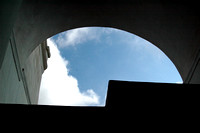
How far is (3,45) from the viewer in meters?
3.94

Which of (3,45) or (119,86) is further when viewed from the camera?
(3,45)

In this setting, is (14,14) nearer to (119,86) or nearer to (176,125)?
(119,86)

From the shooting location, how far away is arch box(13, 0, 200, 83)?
256 inches

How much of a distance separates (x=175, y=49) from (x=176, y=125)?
17.7ft

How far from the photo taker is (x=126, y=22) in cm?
760

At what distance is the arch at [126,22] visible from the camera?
6.51m

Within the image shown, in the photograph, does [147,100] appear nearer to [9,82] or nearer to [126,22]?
[9,82]

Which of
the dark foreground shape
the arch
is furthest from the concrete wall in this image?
the dark foreground shape

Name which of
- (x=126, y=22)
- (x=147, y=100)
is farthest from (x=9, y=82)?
(x=147, y=100)

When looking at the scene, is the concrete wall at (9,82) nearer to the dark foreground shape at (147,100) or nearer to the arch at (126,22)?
the arch at (126,22)

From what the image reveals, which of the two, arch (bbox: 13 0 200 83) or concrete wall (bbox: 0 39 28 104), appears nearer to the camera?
concrete wall (bbox: 0 39 28 104)

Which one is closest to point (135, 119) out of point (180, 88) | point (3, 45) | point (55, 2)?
point (180, 88)

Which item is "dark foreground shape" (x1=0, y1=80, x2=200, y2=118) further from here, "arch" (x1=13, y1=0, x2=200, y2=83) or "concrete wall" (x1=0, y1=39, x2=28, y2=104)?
"arch" (x1=13, y1=0, x2=200, y2=83)

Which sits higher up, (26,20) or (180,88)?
(26,20)
